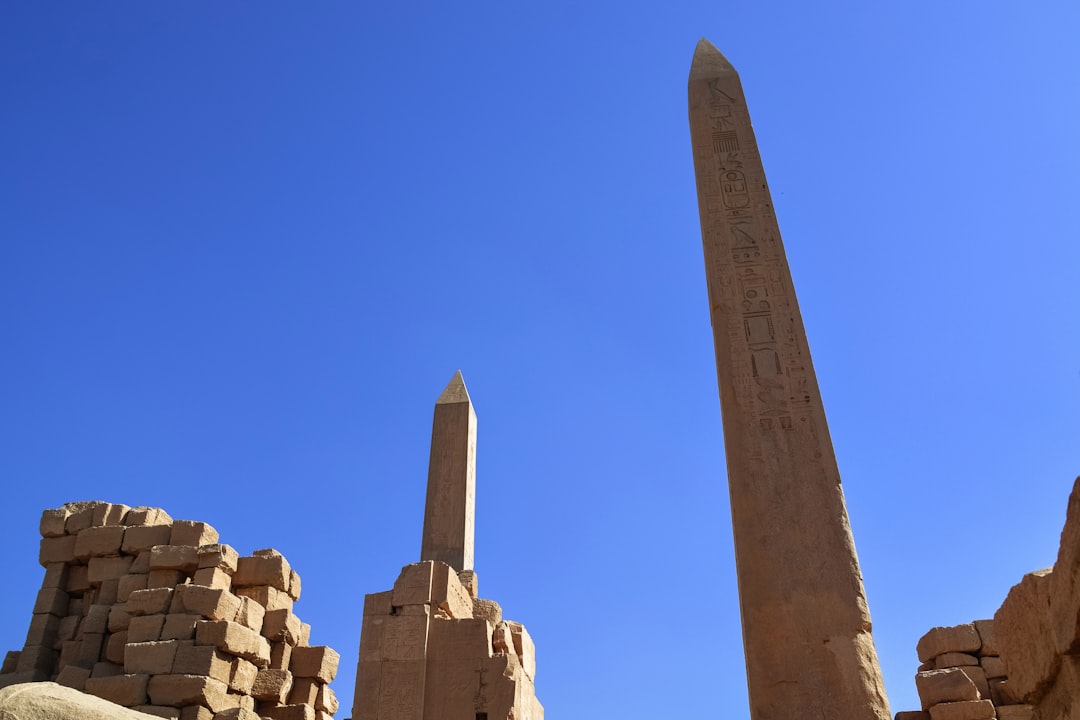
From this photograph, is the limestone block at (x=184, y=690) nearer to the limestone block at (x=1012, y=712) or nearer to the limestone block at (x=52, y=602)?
the limestone block at (x=52, y=602)

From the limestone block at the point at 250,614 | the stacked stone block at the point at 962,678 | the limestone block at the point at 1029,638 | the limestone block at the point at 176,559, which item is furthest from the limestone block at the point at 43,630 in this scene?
the limestone block at the point at 1029,638

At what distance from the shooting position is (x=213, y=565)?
988 centimetres

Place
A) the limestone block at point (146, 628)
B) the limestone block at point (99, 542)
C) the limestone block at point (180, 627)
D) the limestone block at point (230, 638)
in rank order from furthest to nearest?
the limestone block at point (99, 542) < the limestone block at point (146, 628) < the limestone block at point (180, 627) < the limestone block at point (230, 638)

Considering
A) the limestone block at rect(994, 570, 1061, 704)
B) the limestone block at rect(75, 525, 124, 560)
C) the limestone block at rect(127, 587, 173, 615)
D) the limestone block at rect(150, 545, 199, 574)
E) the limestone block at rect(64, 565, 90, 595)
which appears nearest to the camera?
the limestone block at rect(994, 570, 1061, 704)

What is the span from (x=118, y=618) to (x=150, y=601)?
0.47m

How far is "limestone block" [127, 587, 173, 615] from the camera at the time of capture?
9586 mm

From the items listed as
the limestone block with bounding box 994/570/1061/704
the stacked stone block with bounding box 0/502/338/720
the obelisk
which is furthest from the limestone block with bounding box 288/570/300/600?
the limestone block with bounding box 994/570/1061/704

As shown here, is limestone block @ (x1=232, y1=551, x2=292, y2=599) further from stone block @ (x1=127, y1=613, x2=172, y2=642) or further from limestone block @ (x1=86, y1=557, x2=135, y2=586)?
limestone block @ (x1=86, y1=557, x2=135, y2=586)

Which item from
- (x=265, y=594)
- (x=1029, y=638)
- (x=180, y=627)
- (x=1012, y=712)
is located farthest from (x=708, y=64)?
(x=180, y=627)

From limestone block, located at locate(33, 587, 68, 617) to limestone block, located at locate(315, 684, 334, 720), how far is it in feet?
9.62

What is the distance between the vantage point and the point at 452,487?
1072cm

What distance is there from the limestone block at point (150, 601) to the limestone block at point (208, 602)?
134 mm

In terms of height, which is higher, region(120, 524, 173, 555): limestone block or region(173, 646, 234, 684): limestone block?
region(120, 524, 173, 555): limestone block

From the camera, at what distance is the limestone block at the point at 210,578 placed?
9.77 meters
